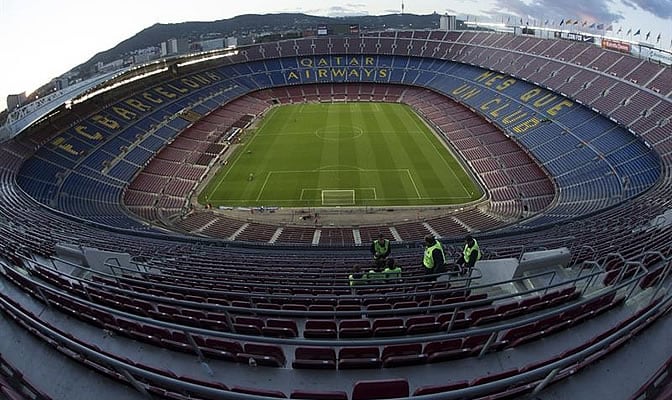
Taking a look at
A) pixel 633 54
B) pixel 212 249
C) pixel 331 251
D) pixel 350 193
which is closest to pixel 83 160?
pixel 350 193

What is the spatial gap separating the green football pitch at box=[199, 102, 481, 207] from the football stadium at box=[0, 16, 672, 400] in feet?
0.93

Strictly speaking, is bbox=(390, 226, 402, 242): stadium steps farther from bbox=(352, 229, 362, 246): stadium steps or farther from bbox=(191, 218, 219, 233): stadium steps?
bbox=(191, 218, 219, 233): stadium steps

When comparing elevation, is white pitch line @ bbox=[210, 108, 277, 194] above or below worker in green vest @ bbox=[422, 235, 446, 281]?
above

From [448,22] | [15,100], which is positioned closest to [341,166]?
[15,100]

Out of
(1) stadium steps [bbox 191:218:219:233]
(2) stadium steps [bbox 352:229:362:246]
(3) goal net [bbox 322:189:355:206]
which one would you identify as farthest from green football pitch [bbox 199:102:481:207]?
(2) stadium steps [bbox 352:229:362:246]

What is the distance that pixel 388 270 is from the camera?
10680 mm

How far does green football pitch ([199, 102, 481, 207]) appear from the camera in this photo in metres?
36.5

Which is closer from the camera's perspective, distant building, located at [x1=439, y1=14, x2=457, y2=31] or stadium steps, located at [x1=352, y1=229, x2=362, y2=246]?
stadium steps, located at [x1=352, y1=229, x2=362, y2=246]

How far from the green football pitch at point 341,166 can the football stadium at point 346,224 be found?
28 centimetres

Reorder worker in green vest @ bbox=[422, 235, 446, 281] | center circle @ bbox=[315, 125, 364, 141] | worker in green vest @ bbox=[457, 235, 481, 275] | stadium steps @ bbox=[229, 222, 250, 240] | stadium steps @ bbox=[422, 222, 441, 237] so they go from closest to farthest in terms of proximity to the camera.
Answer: worker in green vest @ bbox=[457, 235, 481, 275] → worker in green vest @ bbox=[422, 235, 446, 281] → stadium steps @ bbox=[422, 222, 441, 237] → stadium steps @ bbox=[229, 222, 250, 240] → center circle @ bbox=[315, 125, 364, 141]

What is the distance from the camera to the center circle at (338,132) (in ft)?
169

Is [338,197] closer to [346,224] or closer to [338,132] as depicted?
[346,224]

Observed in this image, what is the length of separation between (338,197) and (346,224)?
4383mm

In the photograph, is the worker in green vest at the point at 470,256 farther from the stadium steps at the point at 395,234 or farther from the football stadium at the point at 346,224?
the stadium steps at the point at 395,234
